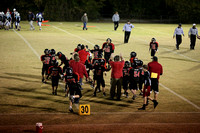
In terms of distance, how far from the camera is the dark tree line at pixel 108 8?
55094 millimetres

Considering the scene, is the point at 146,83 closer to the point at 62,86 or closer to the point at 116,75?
the point at 116,75

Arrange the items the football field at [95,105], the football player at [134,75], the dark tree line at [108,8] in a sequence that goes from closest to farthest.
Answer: the football field at [95,105] → the football player at [134,75] → the dark tree line at [108,8]

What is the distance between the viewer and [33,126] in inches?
419

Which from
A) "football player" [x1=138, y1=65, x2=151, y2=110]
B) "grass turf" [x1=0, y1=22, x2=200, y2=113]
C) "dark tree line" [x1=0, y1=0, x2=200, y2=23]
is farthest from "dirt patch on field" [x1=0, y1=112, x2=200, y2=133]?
"dark tree line" [x1=0, y1=0, x2=200, y2=23]

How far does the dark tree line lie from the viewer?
5509 centimetres

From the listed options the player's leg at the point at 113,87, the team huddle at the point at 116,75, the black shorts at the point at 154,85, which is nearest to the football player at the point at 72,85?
the team huddle at the point at 116,75

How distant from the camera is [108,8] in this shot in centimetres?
6625

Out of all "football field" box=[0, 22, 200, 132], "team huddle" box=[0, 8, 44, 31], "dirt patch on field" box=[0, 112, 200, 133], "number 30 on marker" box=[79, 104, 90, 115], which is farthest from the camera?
"team huddle" box=[0, 8, 44, 31]

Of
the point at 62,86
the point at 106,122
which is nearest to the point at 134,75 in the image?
the point at 106,122

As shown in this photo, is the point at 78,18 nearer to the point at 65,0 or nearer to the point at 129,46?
the point at 65,0

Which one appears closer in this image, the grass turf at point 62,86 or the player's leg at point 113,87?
the grass turf at point 62,86

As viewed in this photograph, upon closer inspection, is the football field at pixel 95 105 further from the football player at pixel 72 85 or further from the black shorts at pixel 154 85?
the black shorts at pixel 154 85

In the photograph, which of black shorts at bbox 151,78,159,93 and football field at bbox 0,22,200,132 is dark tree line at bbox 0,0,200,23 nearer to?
football field at bbox 0,22,200,132

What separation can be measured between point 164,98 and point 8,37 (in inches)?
834
